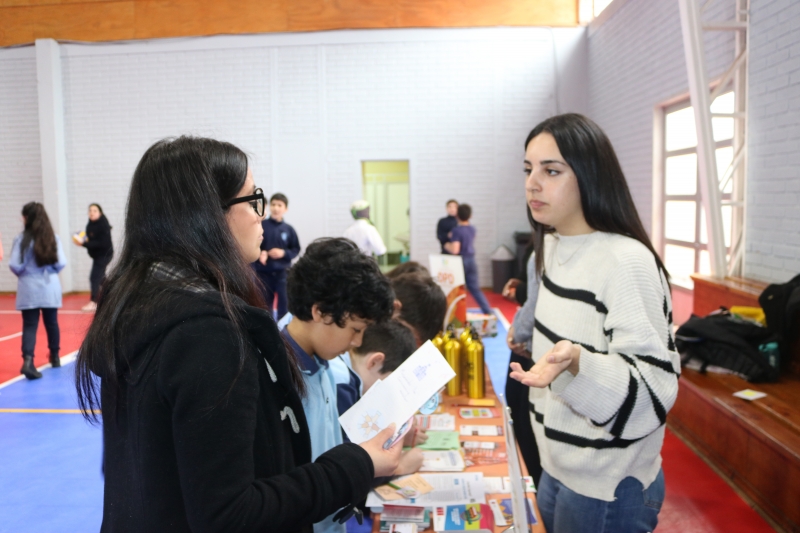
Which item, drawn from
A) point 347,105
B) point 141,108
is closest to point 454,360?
point 347,105

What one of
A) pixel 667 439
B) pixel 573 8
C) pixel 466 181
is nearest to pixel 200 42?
pixel 466 181

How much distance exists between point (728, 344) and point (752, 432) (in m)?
1.11

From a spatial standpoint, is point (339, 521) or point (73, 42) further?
point (73, 42)

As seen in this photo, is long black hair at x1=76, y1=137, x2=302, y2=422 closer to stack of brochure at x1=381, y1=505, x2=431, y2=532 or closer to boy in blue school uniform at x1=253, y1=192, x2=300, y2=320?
stack of brochure at x1=381, y1=505, x2=431, y2=532

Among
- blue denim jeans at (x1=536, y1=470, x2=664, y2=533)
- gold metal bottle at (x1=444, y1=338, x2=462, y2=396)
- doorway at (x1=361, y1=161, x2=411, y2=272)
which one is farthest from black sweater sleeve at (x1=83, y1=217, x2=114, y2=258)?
blue denim jeans at (x1=536, y1=470, x2=664, y2=533)

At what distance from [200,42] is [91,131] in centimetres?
268

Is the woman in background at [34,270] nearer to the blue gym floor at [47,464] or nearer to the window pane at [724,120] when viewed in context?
the blue gym floor at [47,464]

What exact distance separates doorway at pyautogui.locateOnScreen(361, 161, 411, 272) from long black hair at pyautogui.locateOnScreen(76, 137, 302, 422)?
12.6 metres

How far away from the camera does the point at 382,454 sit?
4.04 ft

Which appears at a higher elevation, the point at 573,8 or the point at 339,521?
the point at 573,8

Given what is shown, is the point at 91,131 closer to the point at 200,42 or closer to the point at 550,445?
the point at 200,42

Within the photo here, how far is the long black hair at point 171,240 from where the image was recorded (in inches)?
40.3

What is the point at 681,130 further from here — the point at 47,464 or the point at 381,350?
the point at 47,464

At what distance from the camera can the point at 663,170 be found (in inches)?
324
